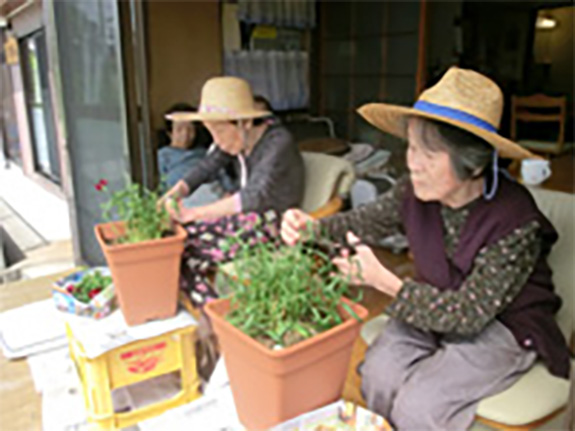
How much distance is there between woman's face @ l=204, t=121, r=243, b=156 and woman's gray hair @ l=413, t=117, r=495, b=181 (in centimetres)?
59

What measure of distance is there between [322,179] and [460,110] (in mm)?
766

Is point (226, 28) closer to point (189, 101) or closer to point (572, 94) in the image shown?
point (189, 101)

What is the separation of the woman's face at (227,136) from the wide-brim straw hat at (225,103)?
31 mm

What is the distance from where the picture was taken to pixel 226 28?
37.5 inches

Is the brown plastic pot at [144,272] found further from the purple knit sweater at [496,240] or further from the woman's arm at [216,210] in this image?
Answer: the purple knit sweater at [496,240]

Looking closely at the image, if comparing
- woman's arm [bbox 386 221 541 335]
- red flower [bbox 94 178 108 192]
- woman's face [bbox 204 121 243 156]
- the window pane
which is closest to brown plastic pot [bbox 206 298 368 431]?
woman's arm [bbox 386 221 541 335]

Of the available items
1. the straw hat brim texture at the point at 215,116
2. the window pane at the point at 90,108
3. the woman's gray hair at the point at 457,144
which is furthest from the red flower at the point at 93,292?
the woman's gray hair at the point at 457,144

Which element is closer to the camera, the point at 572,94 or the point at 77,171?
the point at 572,94

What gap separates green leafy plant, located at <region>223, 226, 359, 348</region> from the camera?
71cm

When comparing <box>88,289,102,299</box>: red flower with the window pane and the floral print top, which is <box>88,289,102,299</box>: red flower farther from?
the floral print top

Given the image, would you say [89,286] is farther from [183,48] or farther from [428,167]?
[428,167]

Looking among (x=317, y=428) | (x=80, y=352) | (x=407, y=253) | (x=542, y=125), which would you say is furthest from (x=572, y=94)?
(x=80, y=352)

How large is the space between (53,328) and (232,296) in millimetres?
983

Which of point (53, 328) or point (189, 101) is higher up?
point (189, 101)
